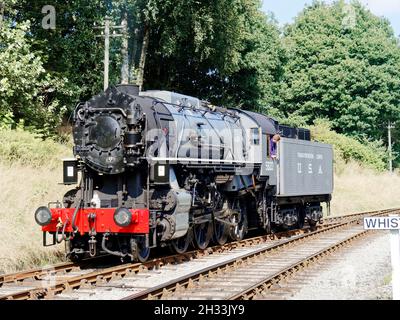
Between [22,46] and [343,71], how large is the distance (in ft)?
97.9

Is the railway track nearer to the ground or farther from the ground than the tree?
nearer to the ground

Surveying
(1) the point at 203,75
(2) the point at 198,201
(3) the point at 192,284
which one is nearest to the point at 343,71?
(1) the point at 203,75

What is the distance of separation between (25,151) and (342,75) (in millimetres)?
31501

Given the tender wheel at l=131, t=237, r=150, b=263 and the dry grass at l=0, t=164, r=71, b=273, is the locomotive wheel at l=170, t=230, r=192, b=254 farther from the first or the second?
the dry grass at l=0, t=164, r=71, b=273

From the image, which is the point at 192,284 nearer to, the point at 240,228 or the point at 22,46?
the point at 240,228

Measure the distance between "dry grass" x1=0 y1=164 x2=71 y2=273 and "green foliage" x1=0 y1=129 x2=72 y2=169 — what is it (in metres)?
0.44

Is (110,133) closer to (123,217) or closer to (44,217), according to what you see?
(123,217)

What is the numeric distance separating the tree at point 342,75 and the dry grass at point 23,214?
101 feet

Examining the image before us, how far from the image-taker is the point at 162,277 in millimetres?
10539

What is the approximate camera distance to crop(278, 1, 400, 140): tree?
44.2 m

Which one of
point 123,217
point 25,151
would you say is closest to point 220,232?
point 123,217

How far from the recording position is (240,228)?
53.1 ft

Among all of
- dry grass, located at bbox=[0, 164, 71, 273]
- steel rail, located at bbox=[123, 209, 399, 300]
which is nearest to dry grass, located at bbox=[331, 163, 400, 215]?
steel rail, located at bbox=[123, 209, 399, 300]

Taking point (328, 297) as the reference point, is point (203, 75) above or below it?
above
